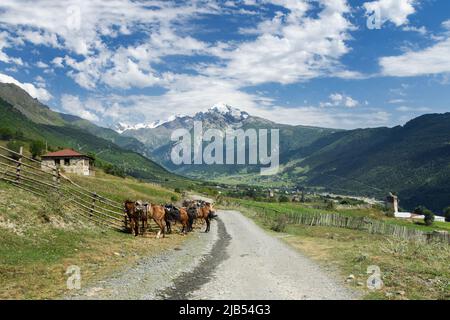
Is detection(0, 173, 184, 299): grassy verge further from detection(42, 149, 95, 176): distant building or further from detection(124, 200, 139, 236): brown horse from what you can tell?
detection(42, 149, 95, 176): distant building

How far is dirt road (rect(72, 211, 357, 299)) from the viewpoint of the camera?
495 inches

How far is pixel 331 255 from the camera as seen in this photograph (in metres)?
23.6

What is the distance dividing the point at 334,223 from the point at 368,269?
50.7m

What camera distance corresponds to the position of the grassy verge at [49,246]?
13.2 m

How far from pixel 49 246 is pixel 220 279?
8.42 meters

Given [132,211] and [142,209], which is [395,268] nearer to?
[142,209]

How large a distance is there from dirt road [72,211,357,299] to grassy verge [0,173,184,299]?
133cm

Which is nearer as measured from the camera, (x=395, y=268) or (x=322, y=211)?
(x=395, y=268)

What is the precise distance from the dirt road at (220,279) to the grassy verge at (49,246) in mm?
1325

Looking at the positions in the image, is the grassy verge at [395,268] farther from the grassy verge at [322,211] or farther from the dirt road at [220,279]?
the grassy verge at [322,211]

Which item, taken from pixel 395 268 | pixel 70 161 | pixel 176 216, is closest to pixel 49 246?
pixel 176 216

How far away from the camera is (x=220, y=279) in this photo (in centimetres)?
1500

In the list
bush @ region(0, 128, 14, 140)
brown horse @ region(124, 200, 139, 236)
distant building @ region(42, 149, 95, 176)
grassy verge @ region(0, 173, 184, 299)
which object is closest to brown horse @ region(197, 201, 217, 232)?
grassy verge @ region(0, 173, 184, 299)
